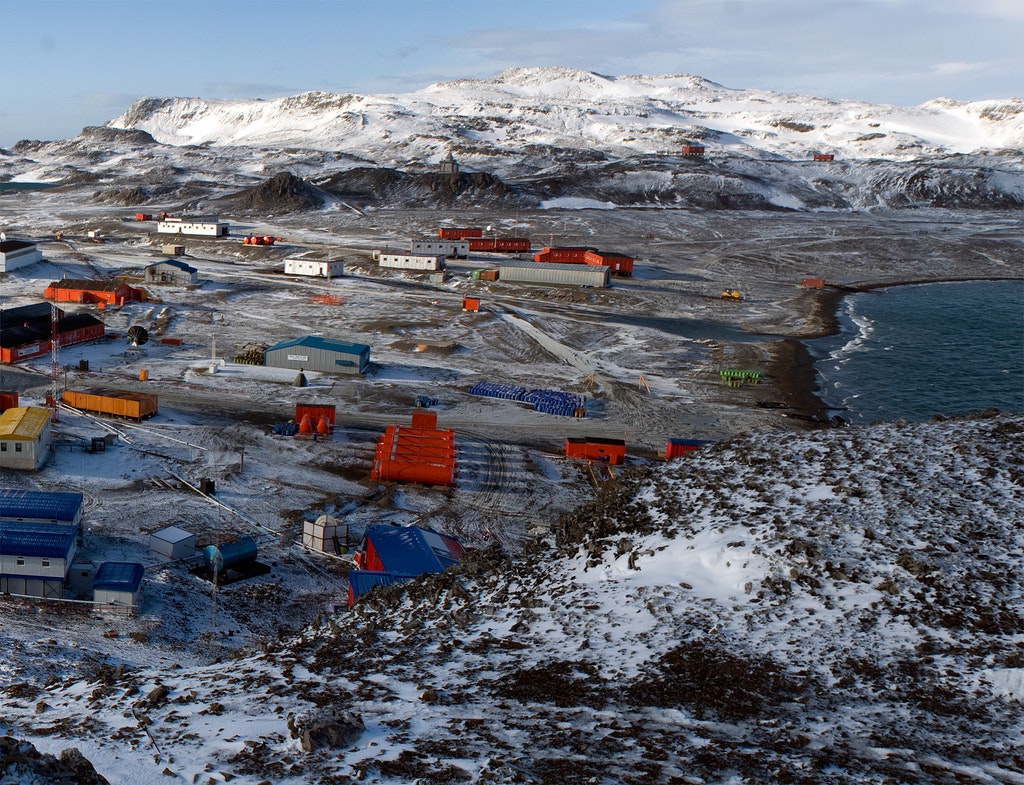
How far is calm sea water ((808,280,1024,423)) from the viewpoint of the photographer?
1508 inches

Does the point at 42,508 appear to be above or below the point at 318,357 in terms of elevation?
below

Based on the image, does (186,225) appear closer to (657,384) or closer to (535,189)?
(535,189)

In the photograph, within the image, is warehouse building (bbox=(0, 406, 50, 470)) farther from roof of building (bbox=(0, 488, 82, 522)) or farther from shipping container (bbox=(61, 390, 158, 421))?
roof of building (bbox=(0, 488, 82, 522))

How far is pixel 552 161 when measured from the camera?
14162 centimetres

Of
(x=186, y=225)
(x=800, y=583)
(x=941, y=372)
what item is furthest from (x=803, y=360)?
(x=186, y=225)

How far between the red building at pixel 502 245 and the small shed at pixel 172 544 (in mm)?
58210

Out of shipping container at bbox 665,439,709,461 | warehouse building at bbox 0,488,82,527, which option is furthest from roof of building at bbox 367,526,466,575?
shipping container at bbox 665,439,709,461

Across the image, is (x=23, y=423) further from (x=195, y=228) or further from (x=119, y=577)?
(x=195, y=228)

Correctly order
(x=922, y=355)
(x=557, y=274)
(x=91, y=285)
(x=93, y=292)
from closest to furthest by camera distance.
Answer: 1. (x=922, y=355)
2. (x=93, y=292)
3. (x=91, y=285)
4. (x=557, y=274)

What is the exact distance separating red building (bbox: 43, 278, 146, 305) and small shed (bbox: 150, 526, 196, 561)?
35.5 meters

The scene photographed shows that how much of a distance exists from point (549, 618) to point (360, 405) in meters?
22.4

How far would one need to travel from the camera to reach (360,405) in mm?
34750

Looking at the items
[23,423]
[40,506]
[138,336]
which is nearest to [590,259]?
[138,336]

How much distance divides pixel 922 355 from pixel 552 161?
101693mm
